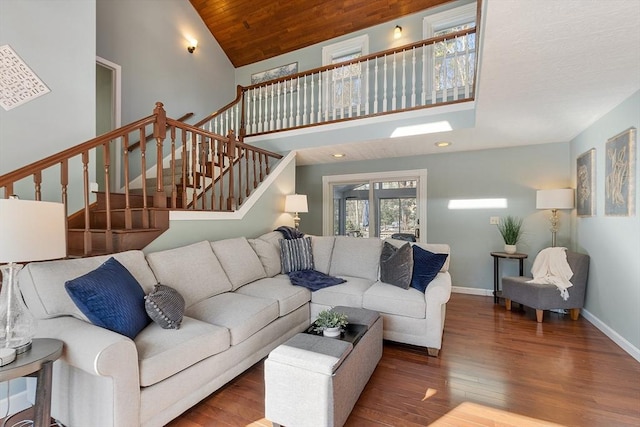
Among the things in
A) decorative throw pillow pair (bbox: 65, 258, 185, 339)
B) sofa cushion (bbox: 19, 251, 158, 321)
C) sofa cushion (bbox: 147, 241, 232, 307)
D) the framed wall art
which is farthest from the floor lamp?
sofa cushion (bbox: 19, 251, 158, 321)

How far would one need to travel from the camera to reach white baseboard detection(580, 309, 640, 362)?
103 inches

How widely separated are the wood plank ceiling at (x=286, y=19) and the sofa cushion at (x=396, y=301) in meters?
4.70

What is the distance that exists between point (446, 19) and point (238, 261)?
491cm

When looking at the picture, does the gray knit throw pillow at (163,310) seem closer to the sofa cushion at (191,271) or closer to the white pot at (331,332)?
the sofa cushion at (191,271)

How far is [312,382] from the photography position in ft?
5.24

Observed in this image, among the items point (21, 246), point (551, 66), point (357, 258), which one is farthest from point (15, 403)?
point (551, 66)

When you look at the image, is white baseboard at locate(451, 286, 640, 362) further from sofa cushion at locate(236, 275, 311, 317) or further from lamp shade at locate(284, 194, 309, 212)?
lamp shade at locate(284, 194, 309, 212)

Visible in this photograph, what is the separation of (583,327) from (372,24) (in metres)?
5.42

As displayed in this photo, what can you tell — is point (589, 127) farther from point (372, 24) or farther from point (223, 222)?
point (223, 222)

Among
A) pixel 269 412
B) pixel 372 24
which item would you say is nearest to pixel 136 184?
pixel 269 412

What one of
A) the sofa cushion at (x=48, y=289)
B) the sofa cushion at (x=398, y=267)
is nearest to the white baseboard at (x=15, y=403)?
the sofa cushion at (x=48, y=289)

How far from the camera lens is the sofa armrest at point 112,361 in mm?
1415

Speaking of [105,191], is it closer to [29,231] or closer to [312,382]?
[29,231]

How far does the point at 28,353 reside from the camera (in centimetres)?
142
